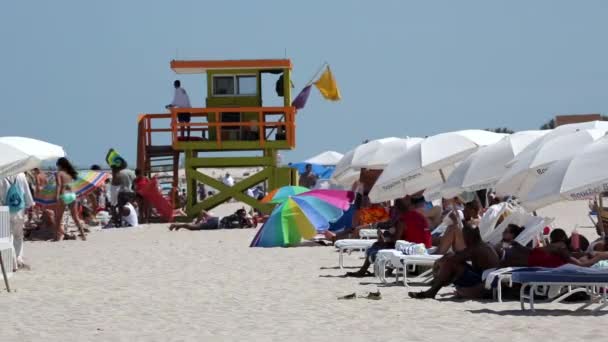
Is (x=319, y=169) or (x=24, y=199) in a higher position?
(x=319, y=169)

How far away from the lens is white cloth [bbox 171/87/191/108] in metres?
27.3

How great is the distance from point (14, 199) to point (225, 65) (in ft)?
47.4

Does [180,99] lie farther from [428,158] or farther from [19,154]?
[19,154]

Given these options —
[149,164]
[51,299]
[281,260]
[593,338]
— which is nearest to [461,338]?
[593,338]

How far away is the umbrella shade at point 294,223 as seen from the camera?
1805cm

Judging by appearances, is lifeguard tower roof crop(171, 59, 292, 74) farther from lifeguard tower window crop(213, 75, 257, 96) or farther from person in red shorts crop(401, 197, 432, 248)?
person in red shorts crop(401, 197, 432, 248)

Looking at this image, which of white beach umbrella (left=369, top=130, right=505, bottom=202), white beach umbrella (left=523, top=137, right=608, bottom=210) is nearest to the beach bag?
white beach umbrella (left=369, top=130, right=505, bottom=202)

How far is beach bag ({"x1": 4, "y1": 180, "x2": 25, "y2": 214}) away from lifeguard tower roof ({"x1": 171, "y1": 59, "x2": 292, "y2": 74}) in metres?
14.3

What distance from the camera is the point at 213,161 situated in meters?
27.6

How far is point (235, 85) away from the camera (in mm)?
28047

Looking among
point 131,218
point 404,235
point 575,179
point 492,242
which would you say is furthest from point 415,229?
point 131,218

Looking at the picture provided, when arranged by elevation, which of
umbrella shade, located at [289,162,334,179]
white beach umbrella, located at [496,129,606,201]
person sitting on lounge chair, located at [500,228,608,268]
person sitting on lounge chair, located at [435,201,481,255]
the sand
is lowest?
the sand

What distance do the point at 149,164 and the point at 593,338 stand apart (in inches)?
842

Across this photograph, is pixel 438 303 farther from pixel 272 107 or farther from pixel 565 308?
pixel 272 107
